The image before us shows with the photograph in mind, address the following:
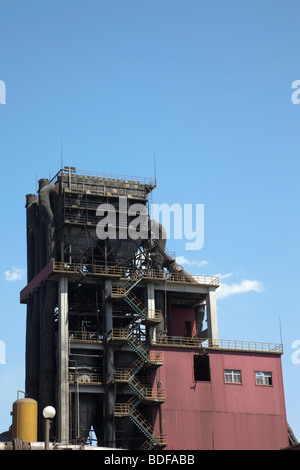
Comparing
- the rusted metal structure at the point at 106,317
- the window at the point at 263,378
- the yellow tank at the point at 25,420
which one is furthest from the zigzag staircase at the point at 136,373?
the yellow tank at the point at 25,420

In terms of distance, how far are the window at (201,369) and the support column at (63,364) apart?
40.8 ft

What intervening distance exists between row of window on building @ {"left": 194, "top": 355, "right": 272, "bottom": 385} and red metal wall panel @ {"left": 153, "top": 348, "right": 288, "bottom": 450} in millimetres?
394

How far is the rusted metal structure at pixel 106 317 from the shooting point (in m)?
78.3

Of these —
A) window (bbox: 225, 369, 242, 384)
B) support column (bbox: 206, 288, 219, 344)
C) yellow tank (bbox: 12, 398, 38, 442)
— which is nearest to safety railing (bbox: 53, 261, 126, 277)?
support column (bbox: 206, 288, 219, 344)

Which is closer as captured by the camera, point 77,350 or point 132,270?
point 77,350

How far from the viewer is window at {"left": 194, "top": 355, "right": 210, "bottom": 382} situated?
81.7 m

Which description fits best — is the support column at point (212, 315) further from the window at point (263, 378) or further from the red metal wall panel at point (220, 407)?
the window at point (263, 378)

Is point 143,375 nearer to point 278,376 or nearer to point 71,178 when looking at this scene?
point 278,376

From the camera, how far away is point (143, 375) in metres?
81.8

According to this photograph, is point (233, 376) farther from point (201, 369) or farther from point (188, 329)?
point (188, 329)

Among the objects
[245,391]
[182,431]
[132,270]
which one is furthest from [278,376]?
[132,270]

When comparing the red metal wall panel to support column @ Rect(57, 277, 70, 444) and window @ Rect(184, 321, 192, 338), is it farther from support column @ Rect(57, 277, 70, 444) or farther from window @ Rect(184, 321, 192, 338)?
window @ Rect(184, 321, 192, 338)

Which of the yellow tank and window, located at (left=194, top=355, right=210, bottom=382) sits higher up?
window, located at (left=194, top=355, right=210, bottom=382)

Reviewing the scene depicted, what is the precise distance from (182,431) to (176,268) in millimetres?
18798
